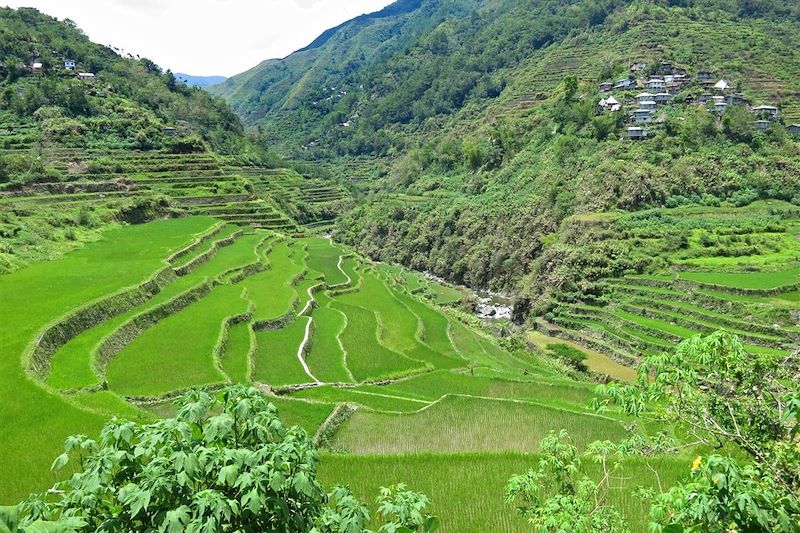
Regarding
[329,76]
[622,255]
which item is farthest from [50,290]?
[329,76]

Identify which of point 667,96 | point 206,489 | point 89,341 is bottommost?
point 667,96

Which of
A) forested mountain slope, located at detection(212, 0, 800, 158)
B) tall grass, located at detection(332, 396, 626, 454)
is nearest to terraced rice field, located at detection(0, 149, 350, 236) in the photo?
tall grass, located at detection(332, 396, 626, 454)

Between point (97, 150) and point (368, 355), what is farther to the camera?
point (97, 150)

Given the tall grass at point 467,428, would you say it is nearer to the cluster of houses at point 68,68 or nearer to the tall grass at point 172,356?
the tall grass at point 172,356

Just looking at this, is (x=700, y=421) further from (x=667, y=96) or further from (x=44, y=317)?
(x=667, y=96)

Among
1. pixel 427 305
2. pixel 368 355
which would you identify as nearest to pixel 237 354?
pixel 368 355

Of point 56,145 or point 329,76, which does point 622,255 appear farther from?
point 329,76
